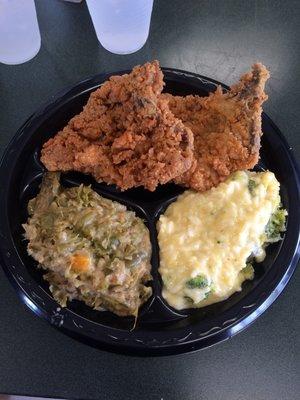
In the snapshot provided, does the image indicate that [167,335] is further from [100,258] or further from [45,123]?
[45,123]

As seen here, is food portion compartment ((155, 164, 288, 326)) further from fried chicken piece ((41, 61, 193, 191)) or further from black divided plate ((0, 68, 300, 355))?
fried chicken piece ((41, 61, 193, 191))

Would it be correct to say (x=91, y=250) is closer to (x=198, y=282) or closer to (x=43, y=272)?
(x=43, y=272)

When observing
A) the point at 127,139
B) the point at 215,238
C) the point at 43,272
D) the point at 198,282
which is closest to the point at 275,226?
the point at 215,238

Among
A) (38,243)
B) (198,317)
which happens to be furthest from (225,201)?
(38,243)

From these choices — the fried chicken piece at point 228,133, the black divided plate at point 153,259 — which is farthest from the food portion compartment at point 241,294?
the fried chicken piece at point 228,133

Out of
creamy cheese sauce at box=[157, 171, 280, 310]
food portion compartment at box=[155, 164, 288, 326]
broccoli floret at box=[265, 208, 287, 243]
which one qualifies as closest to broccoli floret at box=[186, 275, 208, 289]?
creamy cheese sauce at box=[157, 171, 280, 310]

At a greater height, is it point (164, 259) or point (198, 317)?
point (164, 259)
